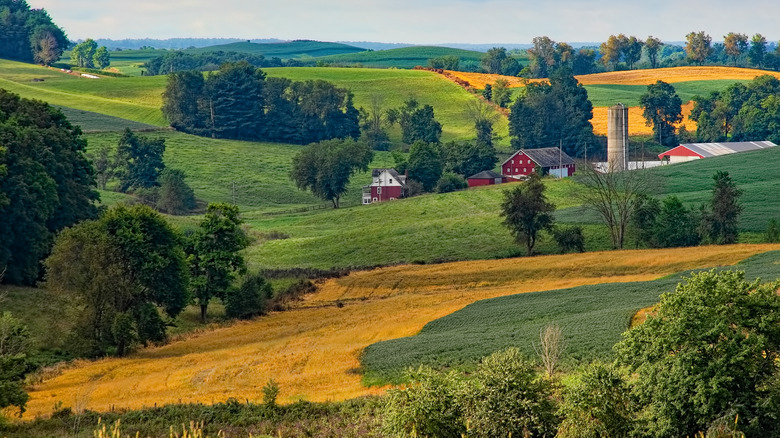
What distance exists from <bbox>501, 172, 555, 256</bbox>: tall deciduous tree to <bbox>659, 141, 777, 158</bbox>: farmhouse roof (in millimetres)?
70612

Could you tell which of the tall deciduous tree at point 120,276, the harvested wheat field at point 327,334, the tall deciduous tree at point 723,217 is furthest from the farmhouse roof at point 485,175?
the tall deciduous tree at point 120,276

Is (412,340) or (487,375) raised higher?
(487,375)

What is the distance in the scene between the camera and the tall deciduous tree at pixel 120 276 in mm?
57781

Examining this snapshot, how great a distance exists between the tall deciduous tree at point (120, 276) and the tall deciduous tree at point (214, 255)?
14.7 feet

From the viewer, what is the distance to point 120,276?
59.7 metres

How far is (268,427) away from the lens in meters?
33.2

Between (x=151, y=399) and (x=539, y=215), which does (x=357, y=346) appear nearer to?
(x=151, y=399)

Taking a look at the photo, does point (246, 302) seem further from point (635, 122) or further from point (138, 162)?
point (635, 122)

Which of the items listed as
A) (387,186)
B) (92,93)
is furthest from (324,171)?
(92,93)

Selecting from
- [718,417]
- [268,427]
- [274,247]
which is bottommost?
[274,247]

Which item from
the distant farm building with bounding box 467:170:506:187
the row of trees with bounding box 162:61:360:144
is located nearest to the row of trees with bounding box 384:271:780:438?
the distant farm building with bounding box 467:170:506:187

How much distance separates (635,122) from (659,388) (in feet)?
536

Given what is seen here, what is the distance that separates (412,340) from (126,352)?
18.5m

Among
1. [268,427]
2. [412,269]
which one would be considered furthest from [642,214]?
[268,427]
